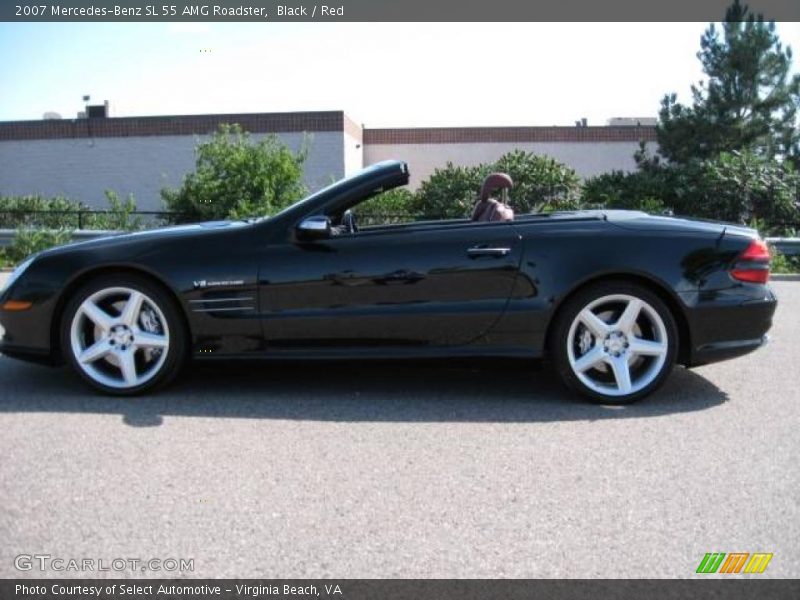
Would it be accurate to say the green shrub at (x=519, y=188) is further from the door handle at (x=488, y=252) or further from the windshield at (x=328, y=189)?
the door handle at (x=488, y=252)

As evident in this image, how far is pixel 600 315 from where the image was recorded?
188 inches

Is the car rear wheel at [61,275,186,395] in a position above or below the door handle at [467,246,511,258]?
below

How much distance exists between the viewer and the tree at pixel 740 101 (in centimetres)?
2102

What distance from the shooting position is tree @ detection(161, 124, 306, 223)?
45.1 feet

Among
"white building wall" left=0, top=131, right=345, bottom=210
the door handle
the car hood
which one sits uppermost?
"white building wall" left=0, top=131, right=345, bottom=210

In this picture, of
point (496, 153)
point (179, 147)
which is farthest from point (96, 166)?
point (496, 153)

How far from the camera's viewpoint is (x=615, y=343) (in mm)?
4699

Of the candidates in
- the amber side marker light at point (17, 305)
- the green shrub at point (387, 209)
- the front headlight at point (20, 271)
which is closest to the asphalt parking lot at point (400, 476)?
the amber side marker light at point (17, 305)

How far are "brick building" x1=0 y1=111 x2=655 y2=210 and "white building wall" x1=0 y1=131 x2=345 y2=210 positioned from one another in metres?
0.03

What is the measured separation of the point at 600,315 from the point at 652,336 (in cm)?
32

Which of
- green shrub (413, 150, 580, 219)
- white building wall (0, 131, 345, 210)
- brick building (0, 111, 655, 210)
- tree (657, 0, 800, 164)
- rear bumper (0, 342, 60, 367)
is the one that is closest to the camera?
rear bumper (0, 342, 60, 367)

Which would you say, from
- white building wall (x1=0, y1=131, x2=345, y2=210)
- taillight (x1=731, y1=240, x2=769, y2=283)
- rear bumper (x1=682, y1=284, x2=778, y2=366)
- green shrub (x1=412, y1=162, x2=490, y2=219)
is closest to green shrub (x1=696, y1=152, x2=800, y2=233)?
green shrub (x1=412, y1=162, x2=490, y2=219)
